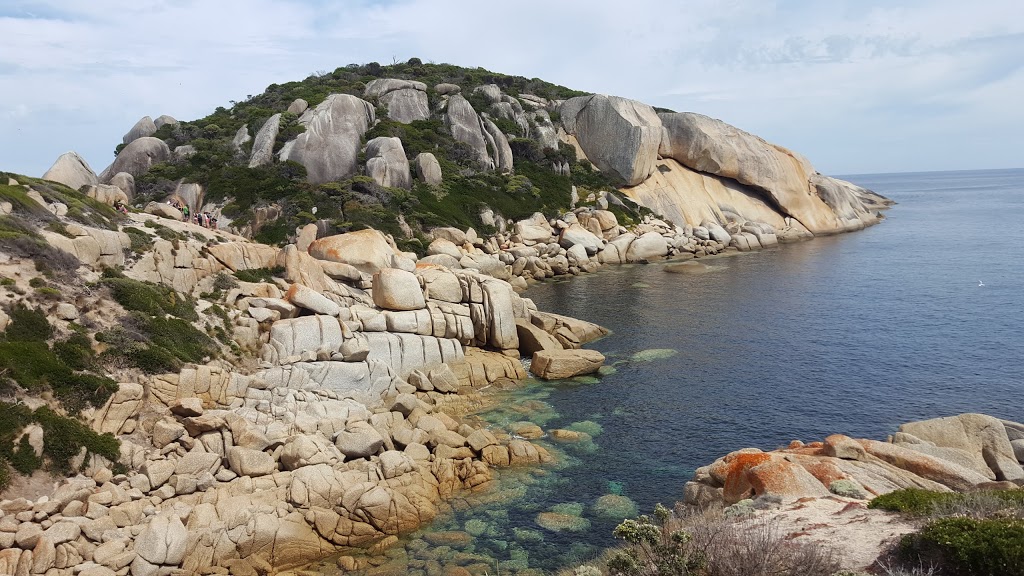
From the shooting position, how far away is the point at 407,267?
150 ft

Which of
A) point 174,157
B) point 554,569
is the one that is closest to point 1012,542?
point 554,569

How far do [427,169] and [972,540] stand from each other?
67.7m

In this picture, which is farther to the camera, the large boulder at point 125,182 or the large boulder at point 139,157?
the large boulder at point 139,157

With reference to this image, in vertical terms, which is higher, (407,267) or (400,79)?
(400,79)

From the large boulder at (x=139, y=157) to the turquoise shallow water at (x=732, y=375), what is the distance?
44.7m

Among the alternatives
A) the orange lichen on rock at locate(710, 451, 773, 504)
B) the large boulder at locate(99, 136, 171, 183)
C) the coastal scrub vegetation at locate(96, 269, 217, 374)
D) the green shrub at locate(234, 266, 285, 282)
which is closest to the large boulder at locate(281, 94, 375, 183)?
the large boulder at locate(99, 136, 171, 183)

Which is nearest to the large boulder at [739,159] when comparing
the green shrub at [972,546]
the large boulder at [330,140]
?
the large boulder at [330,140]

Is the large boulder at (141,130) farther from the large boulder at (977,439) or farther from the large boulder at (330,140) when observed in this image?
the large boulder at (977,439)

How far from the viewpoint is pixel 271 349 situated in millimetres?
32938

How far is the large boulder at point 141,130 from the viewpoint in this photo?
251 feet

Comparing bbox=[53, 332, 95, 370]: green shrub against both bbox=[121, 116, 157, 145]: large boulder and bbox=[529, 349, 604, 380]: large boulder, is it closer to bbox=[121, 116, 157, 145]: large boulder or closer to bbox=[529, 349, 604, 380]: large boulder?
bbox=[529, 349, 604, 380]: large boulder

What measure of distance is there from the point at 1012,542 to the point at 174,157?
77076 mm

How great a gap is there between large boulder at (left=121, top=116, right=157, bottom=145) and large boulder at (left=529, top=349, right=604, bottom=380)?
2525 inches

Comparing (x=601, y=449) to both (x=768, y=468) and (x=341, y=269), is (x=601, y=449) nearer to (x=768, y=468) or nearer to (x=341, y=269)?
(x=768, y=468)
